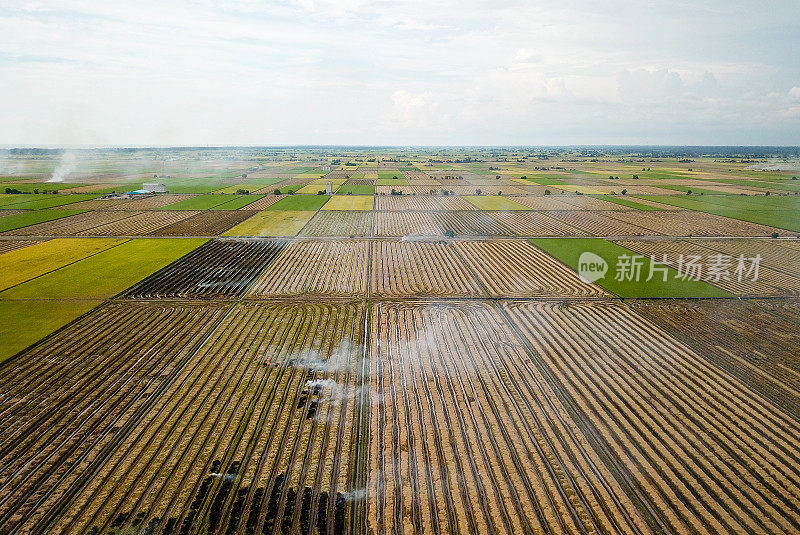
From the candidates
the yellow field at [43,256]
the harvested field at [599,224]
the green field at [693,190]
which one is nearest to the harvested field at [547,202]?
the harvested field at [599,224]

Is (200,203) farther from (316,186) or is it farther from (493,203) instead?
(493,203)

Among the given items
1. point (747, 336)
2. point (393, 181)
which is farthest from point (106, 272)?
point (393, 181)

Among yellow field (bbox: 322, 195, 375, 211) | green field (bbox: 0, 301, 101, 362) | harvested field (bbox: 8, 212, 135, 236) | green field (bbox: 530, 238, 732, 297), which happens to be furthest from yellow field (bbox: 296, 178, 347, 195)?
green field (bbox: 0, 301, 101, 362)

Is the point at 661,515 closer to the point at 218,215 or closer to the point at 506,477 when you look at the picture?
the point at 506,477

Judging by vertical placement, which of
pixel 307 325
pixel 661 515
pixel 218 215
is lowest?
pixel 661 515

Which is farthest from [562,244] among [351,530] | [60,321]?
[60,321]

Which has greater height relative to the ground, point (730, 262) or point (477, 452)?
point (730, 262)
